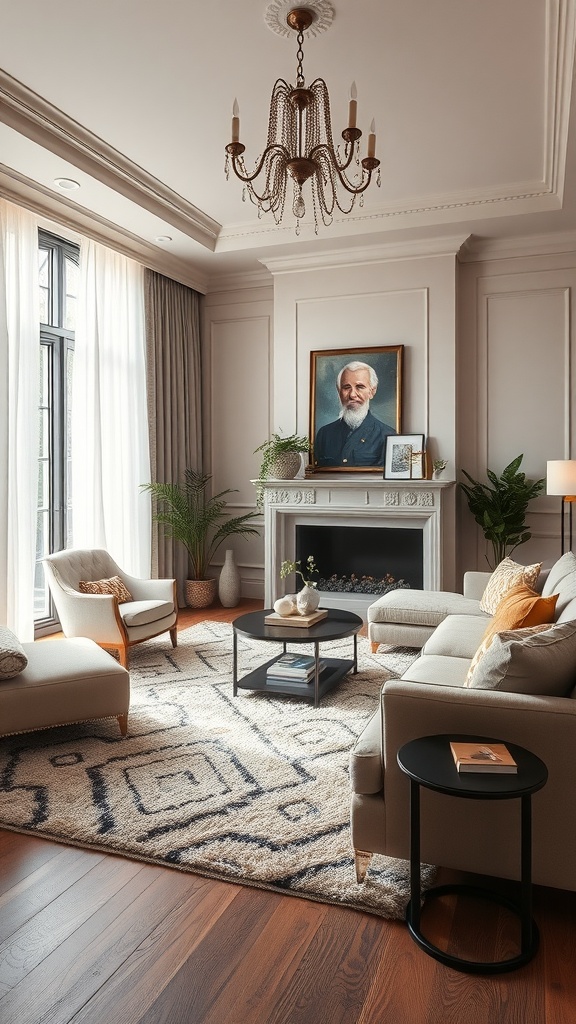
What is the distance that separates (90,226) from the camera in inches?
198

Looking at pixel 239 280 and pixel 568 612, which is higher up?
pixel 239 280

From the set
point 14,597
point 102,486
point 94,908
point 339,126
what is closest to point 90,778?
point 94,908

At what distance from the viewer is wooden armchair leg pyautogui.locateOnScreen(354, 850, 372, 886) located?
80.0 inches

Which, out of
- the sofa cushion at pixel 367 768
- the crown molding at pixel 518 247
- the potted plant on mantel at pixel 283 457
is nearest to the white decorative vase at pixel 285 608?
the sofa cushion at pixel 367 768

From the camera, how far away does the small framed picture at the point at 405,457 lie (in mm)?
5473

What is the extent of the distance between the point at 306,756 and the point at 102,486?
3073mm

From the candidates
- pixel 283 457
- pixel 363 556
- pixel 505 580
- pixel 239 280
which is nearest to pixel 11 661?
pixel 505 580

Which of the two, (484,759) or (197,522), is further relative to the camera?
(197,522)

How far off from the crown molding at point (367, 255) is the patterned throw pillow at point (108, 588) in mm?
3015

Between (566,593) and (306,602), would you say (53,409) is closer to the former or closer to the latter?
(306,602)

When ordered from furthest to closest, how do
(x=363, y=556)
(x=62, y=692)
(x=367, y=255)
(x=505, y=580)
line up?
(x=363, y=556), (x=367, y=255), (x=505, y=580), (x=62, y=692)

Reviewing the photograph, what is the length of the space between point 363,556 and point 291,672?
249 centimetres

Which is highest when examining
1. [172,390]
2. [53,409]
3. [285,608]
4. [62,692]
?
[172,390]

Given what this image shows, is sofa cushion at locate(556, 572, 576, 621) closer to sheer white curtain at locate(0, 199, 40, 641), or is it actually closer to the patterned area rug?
the patterned area rug
